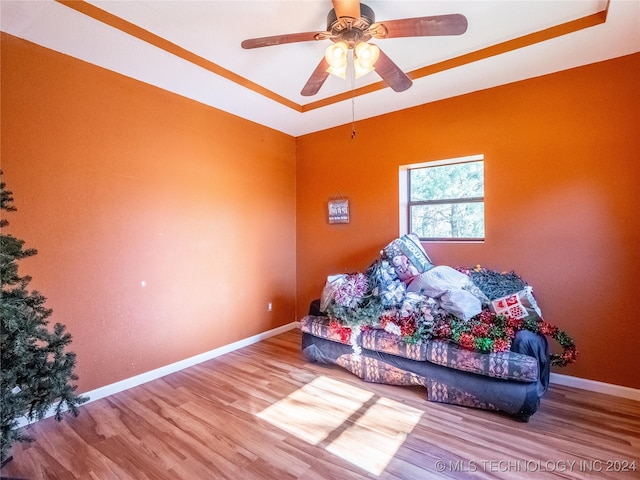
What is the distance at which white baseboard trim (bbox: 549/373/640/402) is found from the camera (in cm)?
249

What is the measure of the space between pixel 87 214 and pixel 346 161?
280 cm

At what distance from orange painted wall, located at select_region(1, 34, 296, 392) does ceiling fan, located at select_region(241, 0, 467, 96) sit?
1.53 meters

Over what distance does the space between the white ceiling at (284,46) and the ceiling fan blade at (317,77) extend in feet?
1.09

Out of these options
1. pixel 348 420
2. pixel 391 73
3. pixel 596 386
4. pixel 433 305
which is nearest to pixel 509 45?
pixel 391 73

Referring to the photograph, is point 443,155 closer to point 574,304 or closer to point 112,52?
point 574,304

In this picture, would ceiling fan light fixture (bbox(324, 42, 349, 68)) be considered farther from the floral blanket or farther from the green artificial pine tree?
the green artificial pine tree

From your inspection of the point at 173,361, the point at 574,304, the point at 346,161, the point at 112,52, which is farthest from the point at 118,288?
the point at 574,304

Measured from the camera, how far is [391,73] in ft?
7.25

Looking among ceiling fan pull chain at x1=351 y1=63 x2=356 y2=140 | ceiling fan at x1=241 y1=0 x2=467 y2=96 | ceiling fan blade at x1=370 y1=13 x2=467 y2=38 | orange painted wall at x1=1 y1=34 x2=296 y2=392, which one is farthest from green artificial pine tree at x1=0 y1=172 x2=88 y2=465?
ceiling fan pull chain at x1=351 y1=63 x2=356 y2=140

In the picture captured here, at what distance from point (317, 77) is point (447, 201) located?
200 cm

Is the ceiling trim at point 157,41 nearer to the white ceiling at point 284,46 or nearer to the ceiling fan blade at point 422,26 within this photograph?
the white ceiling at point 284,46

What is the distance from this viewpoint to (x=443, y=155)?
334 centimetres

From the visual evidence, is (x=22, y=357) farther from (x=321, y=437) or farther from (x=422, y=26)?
(x=422, y=26)

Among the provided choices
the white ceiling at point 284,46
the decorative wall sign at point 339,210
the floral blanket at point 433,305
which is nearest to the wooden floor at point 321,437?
the floral blanket at point 433,305
